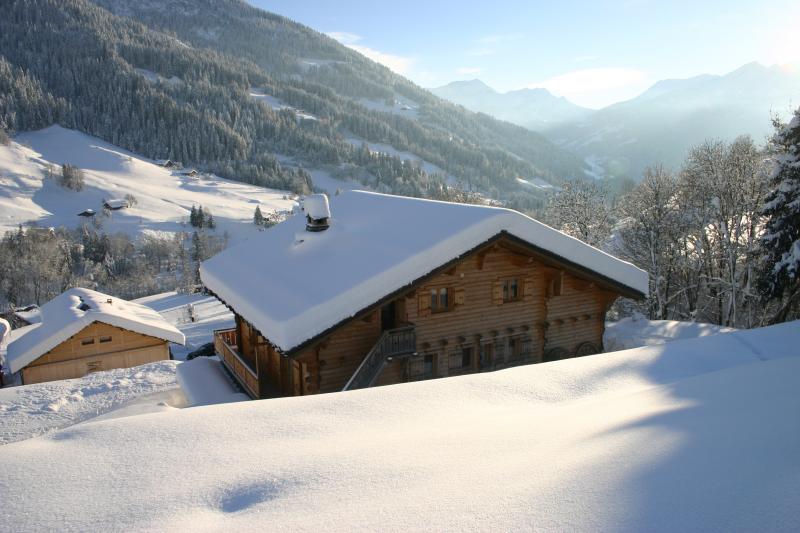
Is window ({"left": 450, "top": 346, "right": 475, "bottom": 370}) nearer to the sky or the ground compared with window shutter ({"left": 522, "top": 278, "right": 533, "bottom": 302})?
nearer to the ground

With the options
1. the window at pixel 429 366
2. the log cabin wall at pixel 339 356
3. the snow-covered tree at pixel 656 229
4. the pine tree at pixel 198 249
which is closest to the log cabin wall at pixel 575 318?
the window at pixel 429 366

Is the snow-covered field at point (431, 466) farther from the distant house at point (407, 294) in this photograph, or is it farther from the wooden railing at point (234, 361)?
the wooden railing at point (234, 361)

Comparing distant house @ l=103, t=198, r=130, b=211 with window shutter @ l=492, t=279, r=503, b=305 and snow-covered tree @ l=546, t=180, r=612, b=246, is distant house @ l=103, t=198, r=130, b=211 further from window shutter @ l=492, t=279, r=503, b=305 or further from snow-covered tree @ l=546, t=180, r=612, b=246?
window shutter @ l=492, t=279, r=503, b=305

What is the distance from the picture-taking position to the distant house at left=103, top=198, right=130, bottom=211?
91.1 metres

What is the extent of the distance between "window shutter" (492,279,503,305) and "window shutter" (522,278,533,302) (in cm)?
93

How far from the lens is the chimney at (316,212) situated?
15992 millimetres

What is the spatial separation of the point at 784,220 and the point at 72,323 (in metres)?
32.2

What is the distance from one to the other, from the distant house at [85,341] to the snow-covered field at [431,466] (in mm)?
22970

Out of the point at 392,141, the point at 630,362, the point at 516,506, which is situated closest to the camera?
the point at 516,506

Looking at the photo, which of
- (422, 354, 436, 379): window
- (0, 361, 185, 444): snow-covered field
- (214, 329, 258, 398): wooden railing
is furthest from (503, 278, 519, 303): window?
(0, 361, 185, 444): snow-covered field

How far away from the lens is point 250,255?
57.7 feet

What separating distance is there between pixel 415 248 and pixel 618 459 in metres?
9.20

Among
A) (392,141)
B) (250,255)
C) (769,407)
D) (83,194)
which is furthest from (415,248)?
(392,141)

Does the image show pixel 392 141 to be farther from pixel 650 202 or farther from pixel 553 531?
pixel 553 531
